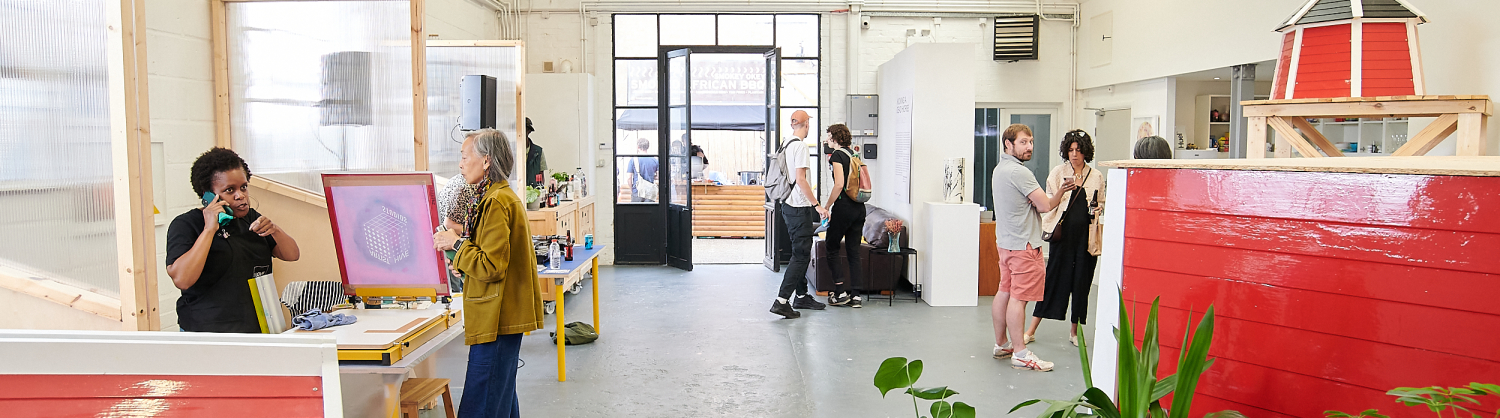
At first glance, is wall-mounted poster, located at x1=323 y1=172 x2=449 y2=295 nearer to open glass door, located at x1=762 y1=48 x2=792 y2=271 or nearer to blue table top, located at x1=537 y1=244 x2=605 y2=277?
blue table top, located at x1=537 y1=244 x2=605 y2=277

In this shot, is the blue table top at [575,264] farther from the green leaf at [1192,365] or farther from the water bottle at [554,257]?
the green leaf at [1192,365]

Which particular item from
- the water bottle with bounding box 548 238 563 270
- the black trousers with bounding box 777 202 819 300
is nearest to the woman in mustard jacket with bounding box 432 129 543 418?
the water bottle with bounding box 548 238 563 270

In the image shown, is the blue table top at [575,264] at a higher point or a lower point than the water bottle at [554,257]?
lower

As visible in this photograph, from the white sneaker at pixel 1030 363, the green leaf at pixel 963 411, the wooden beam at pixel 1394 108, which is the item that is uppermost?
the wooden beam at pixel 1394 108

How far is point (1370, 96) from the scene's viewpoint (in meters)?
4.28

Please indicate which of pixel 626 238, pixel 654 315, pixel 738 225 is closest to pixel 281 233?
pixel 654 315

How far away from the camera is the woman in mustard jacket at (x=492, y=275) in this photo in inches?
123

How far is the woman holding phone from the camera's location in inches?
197

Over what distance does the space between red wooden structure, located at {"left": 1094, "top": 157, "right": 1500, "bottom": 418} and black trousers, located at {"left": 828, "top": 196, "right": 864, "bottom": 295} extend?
415 centimetres

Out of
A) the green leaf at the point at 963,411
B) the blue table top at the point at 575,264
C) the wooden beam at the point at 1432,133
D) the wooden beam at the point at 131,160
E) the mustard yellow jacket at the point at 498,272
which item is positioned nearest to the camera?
the green leaf at the point at 963,411

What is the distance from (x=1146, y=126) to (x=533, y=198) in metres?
5.45

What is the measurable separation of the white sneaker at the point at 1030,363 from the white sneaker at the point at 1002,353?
0.56 feet

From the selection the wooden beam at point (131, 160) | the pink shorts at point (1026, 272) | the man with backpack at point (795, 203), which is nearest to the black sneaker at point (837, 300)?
the man with backpack at point (795, 203)

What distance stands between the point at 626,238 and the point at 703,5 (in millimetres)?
2559
